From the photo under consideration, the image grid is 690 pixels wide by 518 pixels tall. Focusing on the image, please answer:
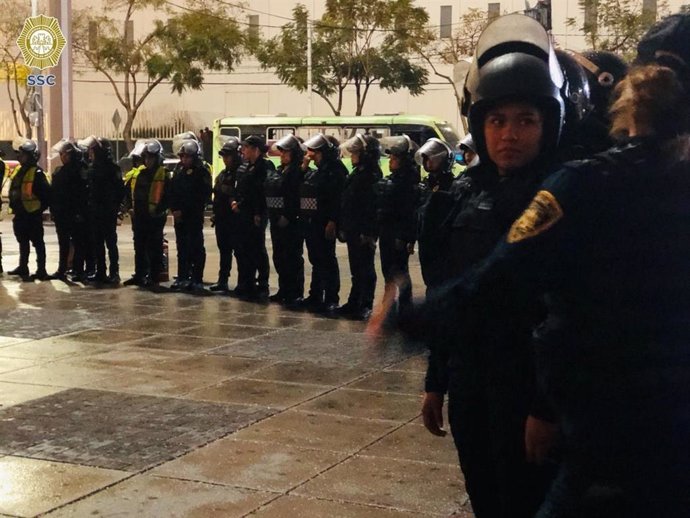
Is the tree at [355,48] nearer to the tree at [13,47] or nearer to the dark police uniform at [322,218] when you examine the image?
the tree at [13,47]

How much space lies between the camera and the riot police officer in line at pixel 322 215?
1184 cm

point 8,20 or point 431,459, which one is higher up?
point 8,20

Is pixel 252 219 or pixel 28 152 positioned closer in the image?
pixel 252 219

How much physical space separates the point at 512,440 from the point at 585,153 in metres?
0.85

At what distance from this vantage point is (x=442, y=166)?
10430mm

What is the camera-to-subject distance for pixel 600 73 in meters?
3.74

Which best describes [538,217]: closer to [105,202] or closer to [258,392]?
[258,392]

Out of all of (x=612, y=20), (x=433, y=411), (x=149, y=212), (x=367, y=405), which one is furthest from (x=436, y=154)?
(x=612, y=20)

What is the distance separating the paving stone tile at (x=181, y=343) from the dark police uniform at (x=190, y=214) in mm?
3551

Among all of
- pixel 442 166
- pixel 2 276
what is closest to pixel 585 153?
pixel 442 166

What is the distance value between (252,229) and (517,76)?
992cm

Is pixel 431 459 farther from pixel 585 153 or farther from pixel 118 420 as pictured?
pixel 585 153

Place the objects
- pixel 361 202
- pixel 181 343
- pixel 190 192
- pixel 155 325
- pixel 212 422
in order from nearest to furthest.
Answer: pixel 212 422, pixel 181 343, pixel 155 325, pixel 361 202, pixel 190 192

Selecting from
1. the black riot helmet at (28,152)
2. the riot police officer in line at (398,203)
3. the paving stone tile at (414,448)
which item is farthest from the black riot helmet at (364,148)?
the paving stone tile at (414,448)
